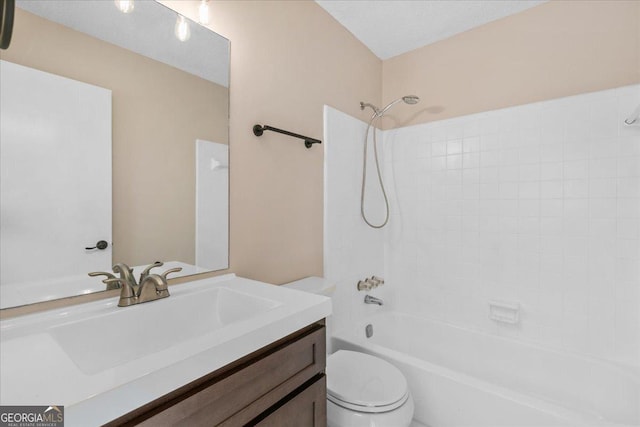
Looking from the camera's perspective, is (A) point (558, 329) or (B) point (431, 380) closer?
(B) point (431, 380)

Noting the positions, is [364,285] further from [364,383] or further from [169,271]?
[169,271]

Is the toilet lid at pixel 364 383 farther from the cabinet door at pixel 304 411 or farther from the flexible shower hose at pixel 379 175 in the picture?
the flexible shower hose at pixel 379 175

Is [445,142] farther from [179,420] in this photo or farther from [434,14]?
[179,420]

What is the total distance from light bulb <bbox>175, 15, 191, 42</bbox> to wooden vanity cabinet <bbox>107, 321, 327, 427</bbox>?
1180 mm

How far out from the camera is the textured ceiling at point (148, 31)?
3.03ft

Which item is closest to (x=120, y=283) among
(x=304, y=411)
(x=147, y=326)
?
(x=147, y=326)

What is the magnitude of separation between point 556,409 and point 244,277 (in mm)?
1397

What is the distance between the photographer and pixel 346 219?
2.07m

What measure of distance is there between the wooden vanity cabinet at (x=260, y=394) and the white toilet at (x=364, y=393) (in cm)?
24

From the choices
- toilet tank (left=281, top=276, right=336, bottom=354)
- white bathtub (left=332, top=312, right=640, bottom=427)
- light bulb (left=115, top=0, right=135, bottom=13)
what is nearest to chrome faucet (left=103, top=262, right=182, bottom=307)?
toilet tank (left=281, top=276, right=336, bottom=354)

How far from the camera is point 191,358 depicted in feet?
2.11

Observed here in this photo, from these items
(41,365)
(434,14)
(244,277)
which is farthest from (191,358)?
(434,14)

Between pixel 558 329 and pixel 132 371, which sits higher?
pixel 132 371

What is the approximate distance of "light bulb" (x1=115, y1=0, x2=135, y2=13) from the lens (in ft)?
3.40
